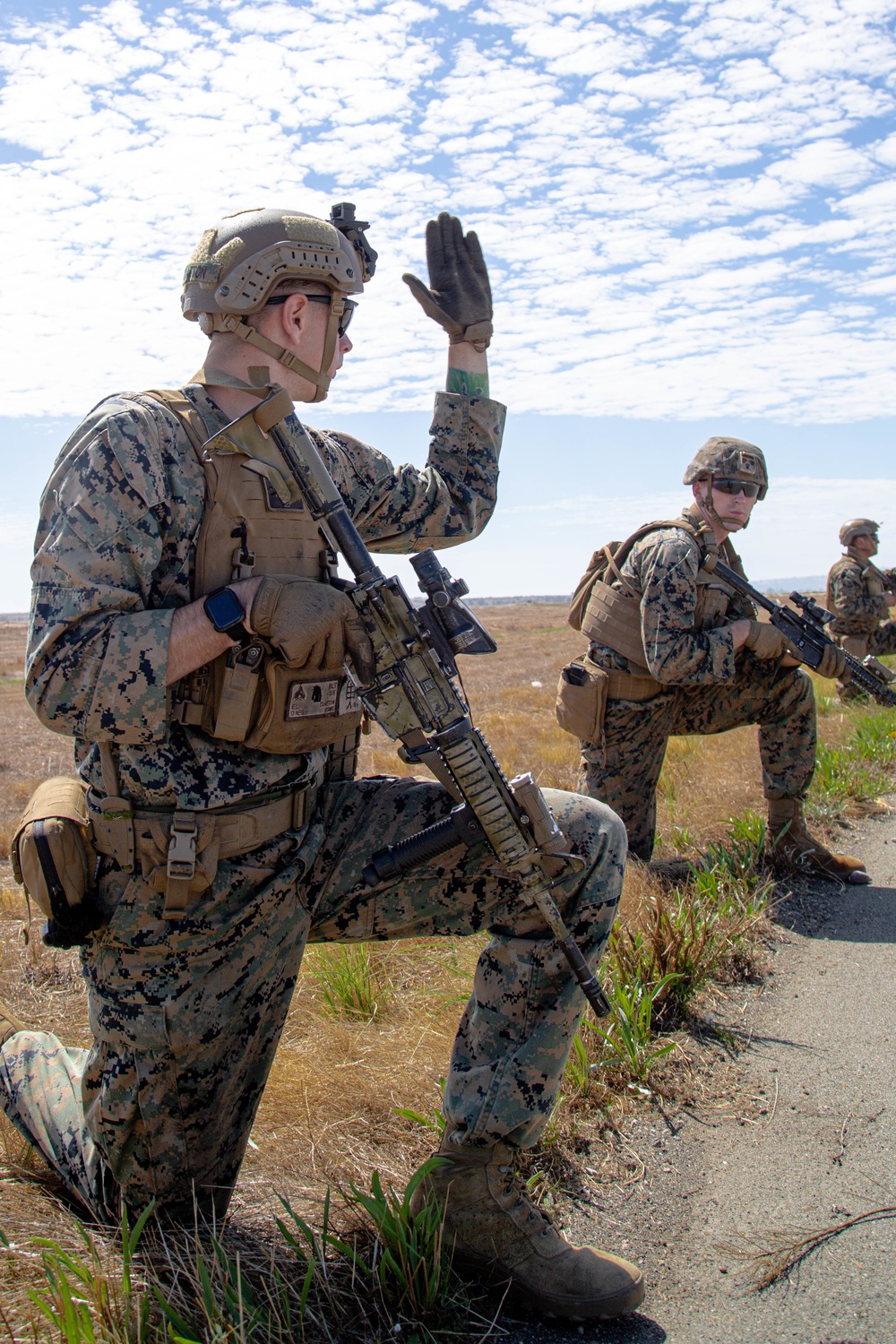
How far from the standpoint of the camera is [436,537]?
3.32 m

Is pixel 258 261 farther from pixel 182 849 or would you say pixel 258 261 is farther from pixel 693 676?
pixel 693 676

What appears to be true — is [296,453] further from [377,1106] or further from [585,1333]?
[585,1333]

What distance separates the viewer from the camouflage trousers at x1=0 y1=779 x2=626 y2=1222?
2482mm

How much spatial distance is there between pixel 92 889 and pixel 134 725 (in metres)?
0.44

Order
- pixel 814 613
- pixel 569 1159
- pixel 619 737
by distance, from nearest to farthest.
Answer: pixel 569 1159, pixel 619 737, pixel 814 613

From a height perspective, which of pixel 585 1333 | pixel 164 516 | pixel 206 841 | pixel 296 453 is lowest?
pixel 585 1333

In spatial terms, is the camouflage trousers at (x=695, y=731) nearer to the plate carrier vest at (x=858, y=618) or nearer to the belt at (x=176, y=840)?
the belt at (x=176, y=840)

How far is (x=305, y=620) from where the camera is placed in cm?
240

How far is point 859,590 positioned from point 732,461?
710 cm

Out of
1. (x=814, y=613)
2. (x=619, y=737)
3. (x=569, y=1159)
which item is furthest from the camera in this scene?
(x=814, y=613)

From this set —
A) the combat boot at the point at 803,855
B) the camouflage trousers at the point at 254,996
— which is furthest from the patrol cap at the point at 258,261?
the combat boot at the point at 803,855

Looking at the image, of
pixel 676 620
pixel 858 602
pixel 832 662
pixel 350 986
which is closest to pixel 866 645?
pixel 858 602

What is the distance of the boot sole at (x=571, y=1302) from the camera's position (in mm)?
2238

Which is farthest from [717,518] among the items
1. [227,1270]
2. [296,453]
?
[227,1270]
